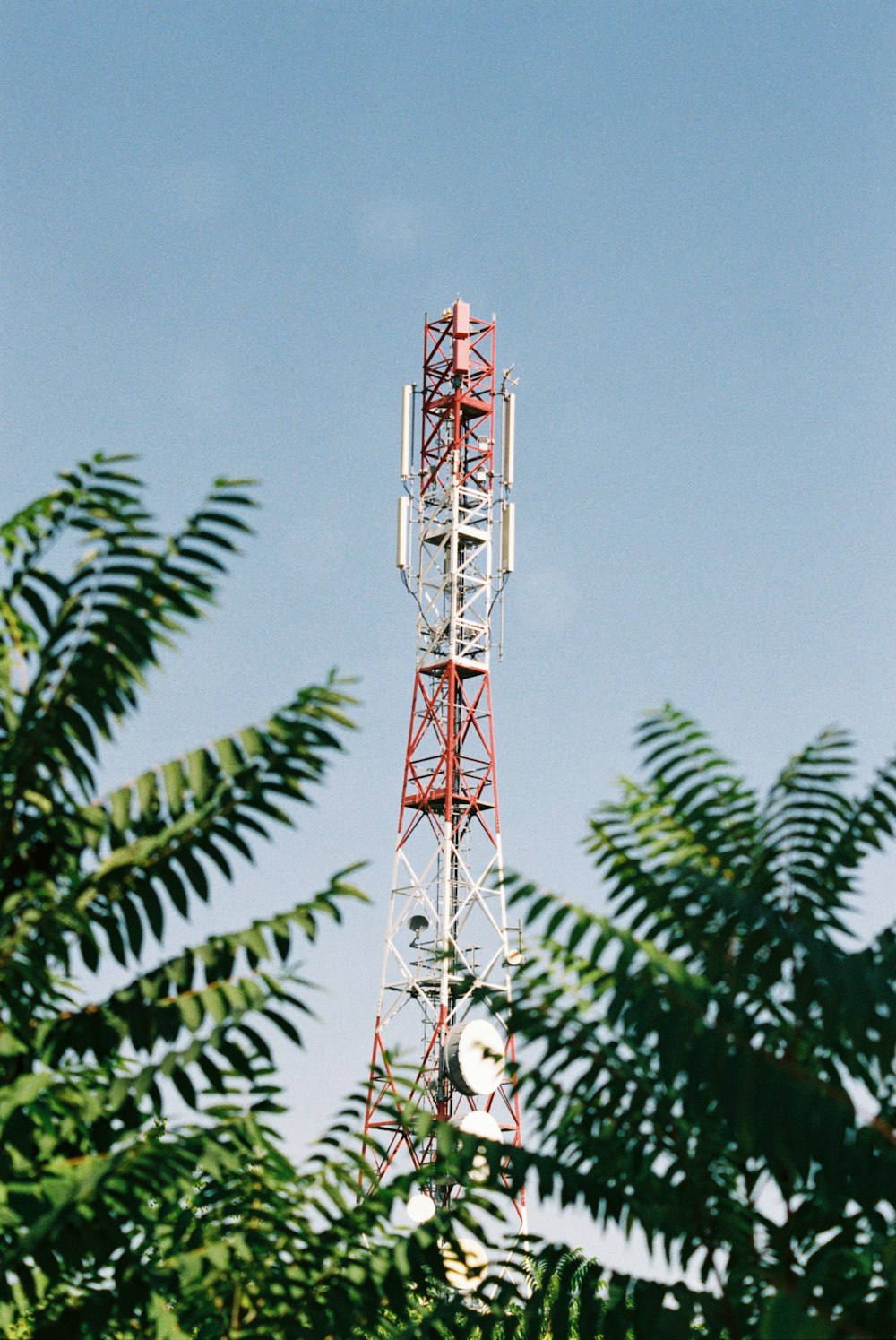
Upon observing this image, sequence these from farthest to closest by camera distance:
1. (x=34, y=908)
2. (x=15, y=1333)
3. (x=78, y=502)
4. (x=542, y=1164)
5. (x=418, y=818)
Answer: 1. (x=418, y=818)
2. (x=542, y=1164)
3. (x=15, y=1333)
4. (x=78, y=502)
5. (x=34, y=908)

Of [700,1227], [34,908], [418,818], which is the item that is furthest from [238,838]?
[418,818]

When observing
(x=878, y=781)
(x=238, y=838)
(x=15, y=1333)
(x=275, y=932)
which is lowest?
(x=15, y=1333)

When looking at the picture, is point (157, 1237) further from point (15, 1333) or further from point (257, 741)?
point (257, 741)

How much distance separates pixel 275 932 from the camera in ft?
12.4

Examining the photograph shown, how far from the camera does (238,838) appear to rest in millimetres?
3826

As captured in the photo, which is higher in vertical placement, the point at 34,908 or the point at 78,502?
the point at 78,502

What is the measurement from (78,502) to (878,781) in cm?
277

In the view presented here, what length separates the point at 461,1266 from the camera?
15.7 feet

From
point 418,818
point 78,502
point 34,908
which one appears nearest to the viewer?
point 34,908

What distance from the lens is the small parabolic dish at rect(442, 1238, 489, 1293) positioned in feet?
15.1

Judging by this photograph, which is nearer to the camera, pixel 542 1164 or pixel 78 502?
pixel 78 502

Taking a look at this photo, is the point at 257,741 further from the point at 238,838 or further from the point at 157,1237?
the point at 157,1237

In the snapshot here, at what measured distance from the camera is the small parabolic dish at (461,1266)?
15.1ft

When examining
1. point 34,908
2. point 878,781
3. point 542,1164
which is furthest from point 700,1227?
point 34,908
